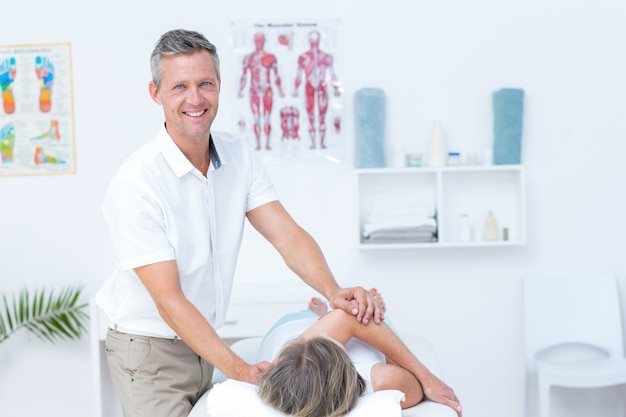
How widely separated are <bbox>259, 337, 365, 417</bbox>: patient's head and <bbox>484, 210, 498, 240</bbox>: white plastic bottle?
1.91 m

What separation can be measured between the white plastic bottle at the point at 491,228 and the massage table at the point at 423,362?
95cm

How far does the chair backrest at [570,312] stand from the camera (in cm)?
364

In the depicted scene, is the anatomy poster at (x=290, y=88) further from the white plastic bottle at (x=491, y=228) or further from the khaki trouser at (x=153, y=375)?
the khaki trouser at (x=153, y=375)

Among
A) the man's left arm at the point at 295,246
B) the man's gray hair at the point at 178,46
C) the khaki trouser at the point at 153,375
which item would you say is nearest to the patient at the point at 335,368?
the man's left arm at the point at 295,246

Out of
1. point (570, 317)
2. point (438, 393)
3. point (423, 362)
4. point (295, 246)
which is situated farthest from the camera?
point (570, 317)

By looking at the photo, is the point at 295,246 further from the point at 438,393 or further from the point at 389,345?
the point at 438,393

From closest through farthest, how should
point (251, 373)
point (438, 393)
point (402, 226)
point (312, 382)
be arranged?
1. point (312, 382)
2. point (251, 373)
3. point (438, 393)
4. point (402, 226)

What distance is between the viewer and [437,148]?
357 centimetres

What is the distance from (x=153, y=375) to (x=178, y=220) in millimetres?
402

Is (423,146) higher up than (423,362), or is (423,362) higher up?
(423,146)

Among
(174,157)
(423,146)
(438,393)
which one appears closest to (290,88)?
(423,146)

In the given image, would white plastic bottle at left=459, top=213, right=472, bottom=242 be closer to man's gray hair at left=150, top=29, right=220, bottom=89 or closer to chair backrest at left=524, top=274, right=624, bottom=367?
chair backrest at left=524, top=274, right=624, bottom=367

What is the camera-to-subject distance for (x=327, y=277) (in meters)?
2.28

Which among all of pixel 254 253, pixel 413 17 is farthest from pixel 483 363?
pixel 413 17
